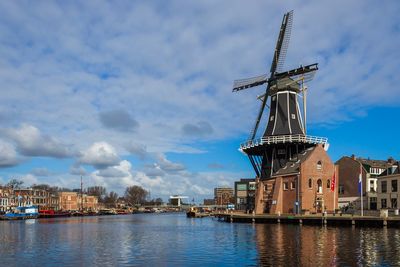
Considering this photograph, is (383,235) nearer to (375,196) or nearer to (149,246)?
(149,246)

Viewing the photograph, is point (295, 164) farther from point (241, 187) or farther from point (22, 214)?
point (22, 214)

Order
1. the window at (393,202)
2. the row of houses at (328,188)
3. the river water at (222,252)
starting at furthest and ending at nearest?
1. the window at (393,202)
2. the row of houses at (328,188)
3. the river water at (222,252)

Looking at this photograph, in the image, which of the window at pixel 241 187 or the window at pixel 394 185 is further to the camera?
the window at pixel 241 187

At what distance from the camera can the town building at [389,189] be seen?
8738 centimetres

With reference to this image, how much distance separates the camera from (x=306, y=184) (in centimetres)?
8181

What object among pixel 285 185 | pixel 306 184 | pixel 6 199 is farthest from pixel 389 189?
pixel 6 199

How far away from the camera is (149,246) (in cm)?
4669

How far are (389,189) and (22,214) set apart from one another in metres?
109

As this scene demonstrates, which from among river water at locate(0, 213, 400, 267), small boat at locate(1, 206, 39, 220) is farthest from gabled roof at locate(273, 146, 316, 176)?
small boat at locate(1, 206, 39, 220)

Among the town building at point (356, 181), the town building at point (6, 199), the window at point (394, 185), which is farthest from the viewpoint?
the town building at point (6, 199)

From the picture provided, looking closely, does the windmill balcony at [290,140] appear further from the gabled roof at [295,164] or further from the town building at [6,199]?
the town building at [6,199]

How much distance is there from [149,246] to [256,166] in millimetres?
50030

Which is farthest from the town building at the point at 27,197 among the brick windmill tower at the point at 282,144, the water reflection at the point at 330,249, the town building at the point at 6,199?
the water reflection at the point at 330,249

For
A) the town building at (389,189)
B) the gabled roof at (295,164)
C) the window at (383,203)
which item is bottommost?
the window at (383,203)
